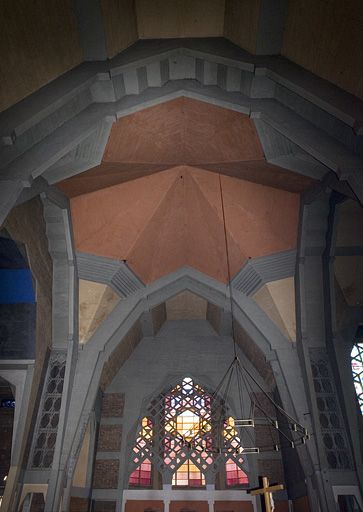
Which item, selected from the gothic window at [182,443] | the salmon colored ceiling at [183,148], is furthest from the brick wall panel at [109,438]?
the salmon colored ceiling at [183,148]

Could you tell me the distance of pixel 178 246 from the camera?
443 inches

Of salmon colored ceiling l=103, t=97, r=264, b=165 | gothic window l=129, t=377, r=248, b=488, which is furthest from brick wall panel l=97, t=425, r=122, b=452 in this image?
salmon colored ceiling l=103, t=97, r=264, b=165

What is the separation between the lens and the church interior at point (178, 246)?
574 cm

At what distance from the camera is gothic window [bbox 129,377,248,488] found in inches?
462

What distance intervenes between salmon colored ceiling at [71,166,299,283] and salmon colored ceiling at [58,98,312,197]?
305 mm

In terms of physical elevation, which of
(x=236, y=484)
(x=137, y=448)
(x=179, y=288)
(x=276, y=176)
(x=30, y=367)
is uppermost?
(x=276, y=176)

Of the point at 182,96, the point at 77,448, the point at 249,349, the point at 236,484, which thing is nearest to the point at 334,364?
the point at 249,349

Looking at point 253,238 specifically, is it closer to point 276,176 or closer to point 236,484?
point 276,176

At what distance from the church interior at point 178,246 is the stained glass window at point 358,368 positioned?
59mm

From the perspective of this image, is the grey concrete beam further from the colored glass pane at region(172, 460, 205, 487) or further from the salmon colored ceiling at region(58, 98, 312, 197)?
the colored glass pane at region(172, 460, 205, 487)

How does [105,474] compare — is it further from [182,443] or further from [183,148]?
[183,148]

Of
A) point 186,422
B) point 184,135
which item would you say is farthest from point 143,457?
point 184,135

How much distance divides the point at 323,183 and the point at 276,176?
1.14m

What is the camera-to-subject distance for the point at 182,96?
7.55 metres
